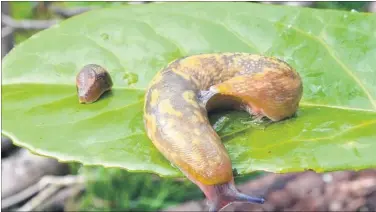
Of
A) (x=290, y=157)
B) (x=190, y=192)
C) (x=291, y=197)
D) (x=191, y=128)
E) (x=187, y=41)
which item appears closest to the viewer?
(x=290, y=157)

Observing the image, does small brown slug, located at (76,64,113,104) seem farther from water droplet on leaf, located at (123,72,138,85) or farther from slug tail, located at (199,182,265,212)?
slug tail, located at (199,182,265,212)

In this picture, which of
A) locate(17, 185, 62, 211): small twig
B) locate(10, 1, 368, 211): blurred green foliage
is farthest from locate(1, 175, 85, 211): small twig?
locate(10, 1, 368, 211): blurred green foliage

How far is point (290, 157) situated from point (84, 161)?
296mm

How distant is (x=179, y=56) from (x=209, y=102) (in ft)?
0.38

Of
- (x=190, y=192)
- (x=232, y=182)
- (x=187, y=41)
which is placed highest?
(x=187, y=41)

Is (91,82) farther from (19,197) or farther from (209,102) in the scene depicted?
(19,197)

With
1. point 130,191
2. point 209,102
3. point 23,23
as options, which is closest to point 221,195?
point 209,102

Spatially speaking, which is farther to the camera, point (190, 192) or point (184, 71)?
point (190, 192)

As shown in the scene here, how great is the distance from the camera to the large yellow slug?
0.97 metres

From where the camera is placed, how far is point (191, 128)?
3.27 feet

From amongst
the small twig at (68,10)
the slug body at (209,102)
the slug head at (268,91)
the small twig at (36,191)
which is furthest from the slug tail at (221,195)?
the small twig at (68,10)

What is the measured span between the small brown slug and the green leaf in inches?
0.6

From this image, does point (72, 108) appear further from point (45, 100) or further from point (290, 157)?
point (290, 157)

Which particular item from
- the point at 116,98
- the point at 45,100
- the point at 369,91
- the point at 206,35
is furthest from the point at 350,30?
the point at 45,100
